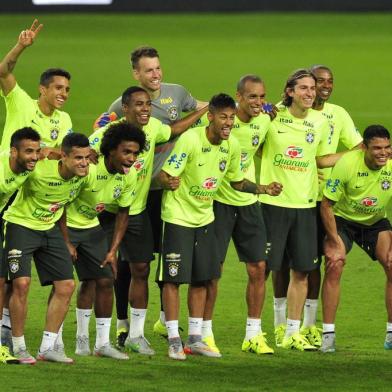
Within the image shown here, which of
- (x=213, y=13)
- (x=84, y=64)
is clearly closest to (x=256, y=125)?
(x=84, y=64)

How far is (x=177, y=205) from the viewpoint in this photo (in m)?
12.4

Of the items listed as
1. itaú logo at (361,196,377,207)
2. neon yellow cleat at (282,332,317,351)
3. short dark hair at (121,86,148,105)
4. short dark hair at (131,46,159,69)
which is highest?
short dark hair at (131,46,159,69)

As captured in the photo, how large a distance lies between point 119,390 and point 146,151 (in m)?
2.30

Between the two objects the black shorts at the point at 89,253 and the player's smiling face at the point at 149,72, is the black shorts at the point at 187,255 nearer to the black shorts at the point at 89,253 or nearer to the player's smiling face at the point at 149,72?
the black shorts at the point at 89,253

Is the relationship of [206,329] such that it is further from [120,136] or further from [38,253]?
[120,136]

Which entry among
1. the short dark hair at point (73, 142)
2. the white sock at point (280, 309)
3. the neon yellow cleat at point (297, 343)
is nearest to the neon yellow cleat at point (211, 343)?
the neon yellow cleat at point (297, 343)

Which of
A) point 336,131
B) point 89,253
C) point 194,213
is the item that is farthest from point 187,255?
point 336,131

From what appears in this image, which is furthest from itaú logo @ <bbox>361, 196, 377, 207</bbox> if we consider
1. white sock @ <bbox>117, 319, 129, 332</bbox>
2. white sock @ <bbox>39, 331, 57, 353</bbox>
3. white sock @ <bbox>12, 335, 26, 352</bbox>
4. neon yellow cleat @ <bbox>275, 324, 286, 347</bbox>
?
white sock @ <bbox>12, 335, 26, 352</bbox>

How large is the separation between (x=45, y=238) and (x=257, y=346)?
201 centimetres

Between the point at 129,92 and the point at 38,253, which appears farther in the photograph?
the point at 129,92

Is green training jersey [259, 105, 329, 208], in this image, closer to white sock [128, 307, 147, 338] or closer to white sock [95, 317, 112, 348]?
white sock [128, 307, 147, 338]

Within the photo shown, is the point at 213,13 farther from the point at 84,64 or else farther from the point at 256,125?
the point at 256,125

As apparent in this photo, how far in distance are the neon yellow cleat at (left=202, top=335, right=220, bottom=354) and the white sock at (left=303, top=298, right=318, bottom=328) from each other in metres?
1.05

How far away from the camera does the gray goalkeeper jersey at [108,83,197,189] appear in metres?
12.9
